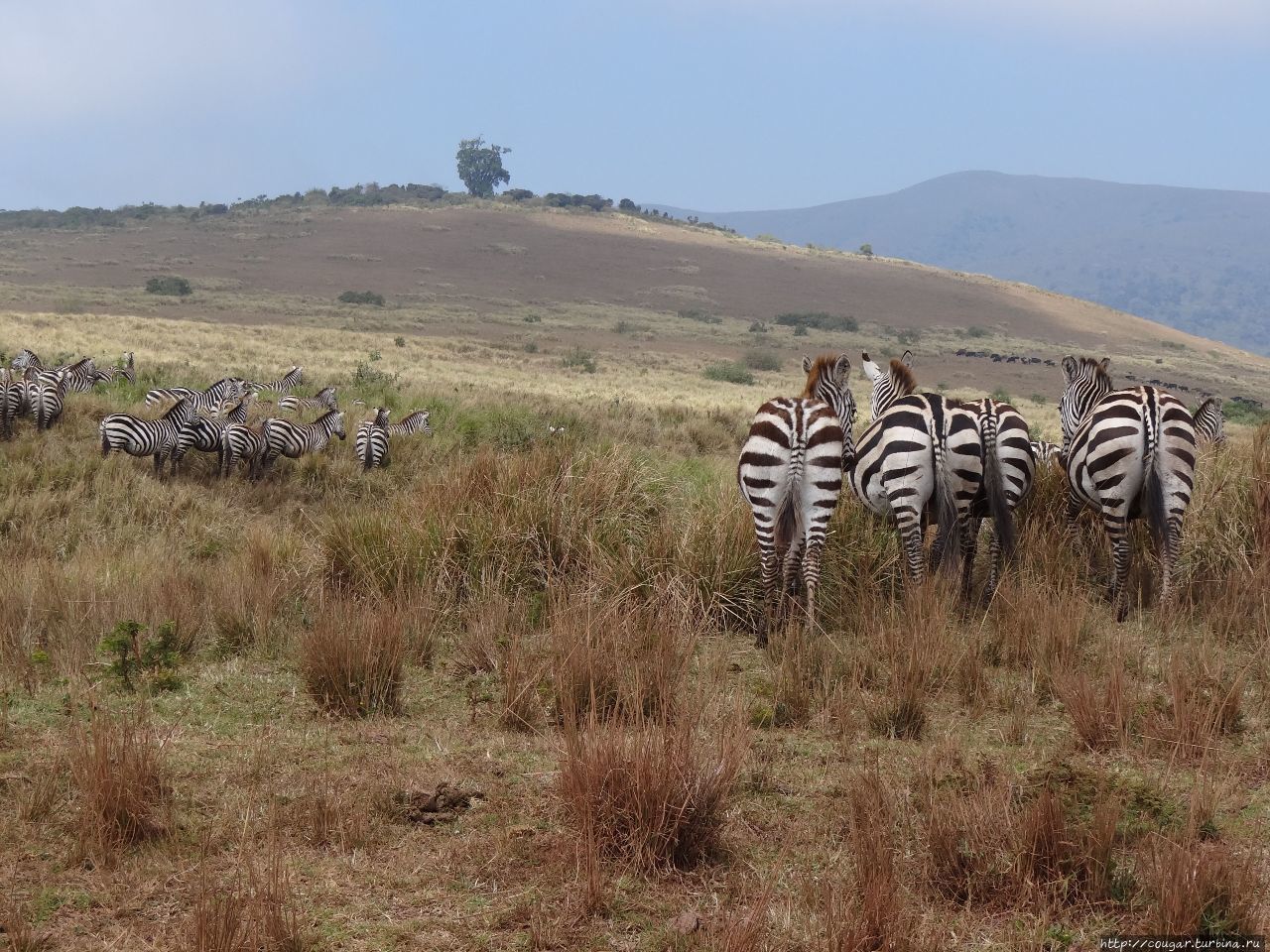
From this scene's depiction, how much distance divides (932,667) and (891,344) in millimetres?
58980

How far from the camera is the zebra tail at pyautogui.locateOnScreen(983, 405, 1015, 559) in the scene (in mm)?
8539

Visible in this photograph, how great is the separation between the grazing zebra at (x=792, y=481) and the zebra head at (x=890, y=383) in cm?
228

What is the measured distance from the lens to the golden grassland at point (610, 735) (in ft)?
13.1

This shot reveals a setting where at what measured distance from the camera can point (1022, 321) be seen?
3238 inches

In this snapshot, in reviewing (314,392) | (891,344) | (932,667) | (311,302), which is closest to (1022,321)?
(891,344)

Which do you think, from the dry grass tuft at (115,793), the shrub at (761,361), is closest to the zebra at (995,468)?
the dry grass tuft at (115,793)

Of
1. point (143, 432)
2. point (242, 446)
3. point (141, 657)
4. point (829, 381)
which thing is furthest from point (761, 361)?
point (141, 657)

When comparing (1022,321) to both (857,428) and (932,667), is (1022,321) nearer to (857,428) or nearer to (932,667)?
(857,428)

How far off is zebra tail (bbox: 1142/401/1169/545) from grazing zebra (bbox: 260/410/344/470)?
10961 mm

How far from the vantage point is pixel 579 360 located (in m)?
42.8

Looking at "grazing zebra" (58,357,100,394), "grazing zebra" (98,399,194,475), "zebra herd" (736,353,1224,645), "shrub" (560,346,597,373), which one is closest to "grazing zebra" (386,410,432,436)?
"grazing zebra" (98,399,194,475)

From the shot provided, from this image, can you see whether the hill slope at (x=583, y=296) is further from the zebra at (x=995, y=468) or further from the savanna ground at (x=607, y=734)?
the zebra at (x=995, y=468)

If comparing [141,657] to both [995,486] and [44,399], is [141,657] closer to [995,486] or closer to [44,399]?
[995,486]

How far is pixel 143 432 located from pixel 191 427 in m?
0.60
